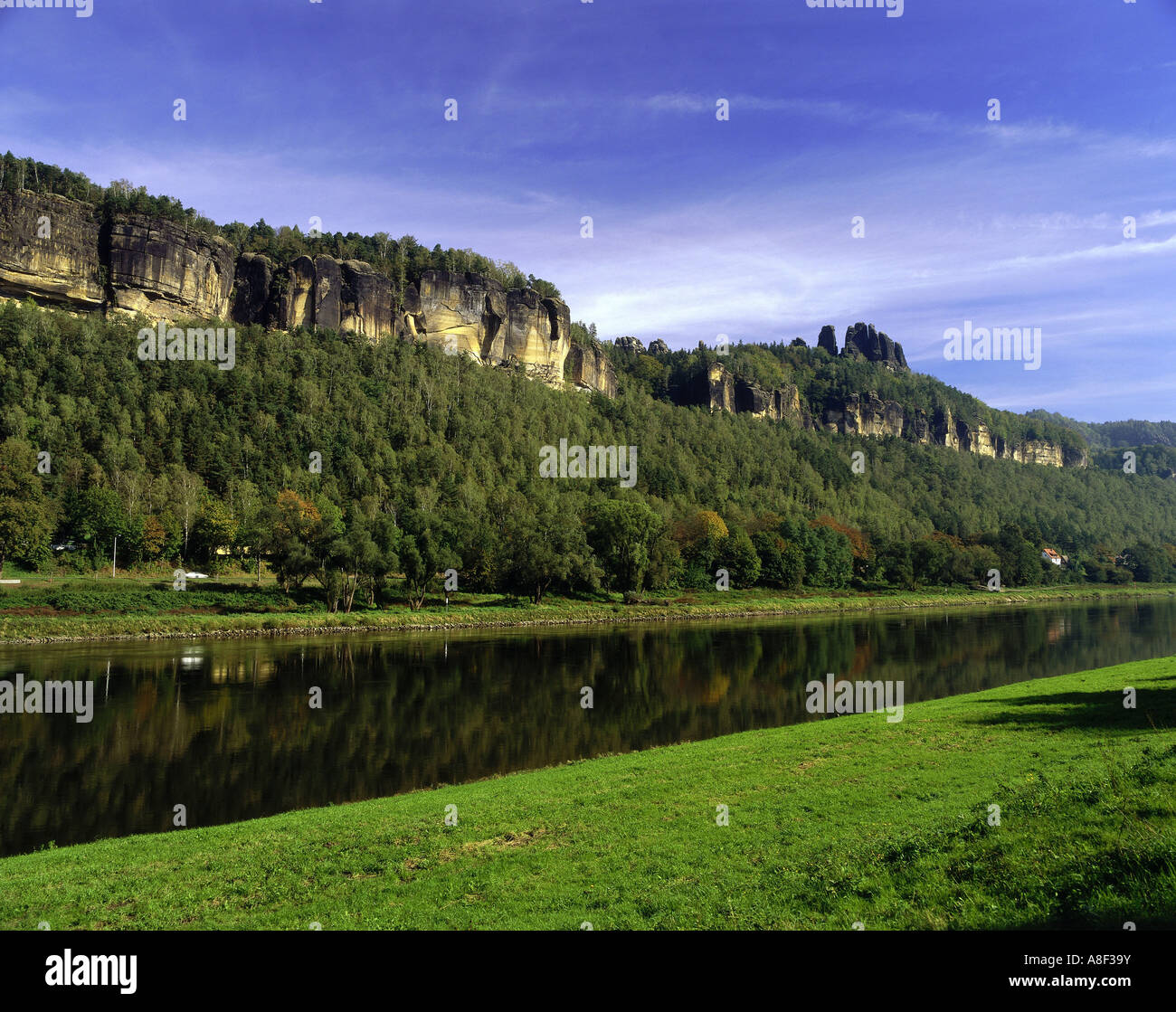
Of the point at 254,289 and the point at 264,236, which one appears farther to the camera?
the point at 264,236

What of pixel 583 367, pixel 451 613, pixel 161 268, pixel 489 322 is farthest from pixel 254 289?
pixel 451 613

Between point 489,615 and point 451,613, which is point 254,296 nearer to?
point 451,613

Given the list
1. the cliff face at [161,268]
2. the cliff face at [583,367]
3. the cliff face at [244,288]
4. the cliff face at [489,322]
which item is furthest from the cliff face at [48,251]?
the cliff face at [583,367]

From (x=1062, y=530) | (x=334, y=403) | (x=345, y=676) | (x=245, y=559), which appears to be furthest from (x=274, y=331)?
(x=1062, y=530)

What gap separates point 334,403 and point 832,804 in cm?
12408

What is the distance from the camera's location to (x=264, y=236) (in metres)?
173

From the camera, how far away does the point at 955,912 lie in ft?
22.1

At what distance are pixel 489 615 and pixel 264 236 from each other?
5831 inches

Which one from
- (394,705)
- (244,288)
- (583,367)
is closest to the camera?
(394,705)

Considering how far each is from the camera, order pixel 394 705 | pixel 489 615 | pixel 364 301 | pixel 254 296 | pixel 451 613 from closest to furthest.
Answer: pixel 394 705 → pixel 451 613 → pixel 489 615 → pixel 254 296 → pixel 364 301

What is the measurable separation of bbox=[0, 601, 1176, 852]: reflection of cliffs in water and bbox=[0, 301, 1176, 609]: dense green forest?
78.6 feet

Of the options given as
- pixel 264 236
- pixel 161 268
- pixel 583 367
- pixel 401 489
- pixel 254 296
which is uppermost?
pixel 264 236

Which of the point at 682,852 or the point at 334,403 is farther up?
the point at 334,403
